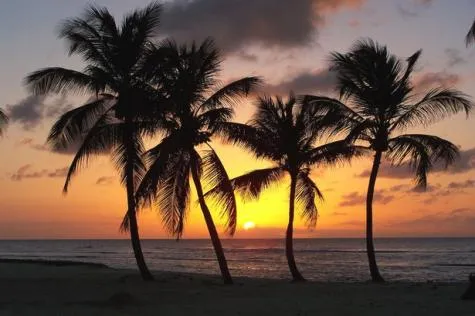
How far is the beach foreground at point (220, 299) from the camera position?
1378 cm

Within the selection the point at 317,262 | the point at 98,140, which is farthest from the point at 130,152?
the point at 317,262

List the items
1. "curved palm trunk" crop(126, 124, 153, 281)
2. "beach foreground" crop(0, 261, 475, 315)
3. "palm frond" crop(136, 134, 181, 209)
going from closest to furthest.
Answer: "beach foreground" crop(0, 261, 475, 315), "palm frond" crop(136, 134, 181, 209), "curved palm trunk" crop(126, 124, 153, 281)

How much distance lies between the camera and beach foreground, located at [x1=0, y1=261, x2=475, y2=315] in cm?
1378

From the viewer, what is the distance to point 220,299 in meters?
16.5

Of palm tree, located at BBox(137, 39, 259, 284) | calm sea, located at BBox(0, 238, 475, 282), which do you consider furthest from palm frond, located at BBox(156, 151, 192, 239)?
calm sea, located at BBox(0, 238, 475, 282)

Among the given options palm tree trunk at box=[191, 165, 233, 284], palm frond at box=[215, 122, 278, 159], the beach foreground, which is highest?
palm frond at box=[215, 122, 278, 159]

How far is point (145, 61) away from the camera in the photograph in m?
21.2

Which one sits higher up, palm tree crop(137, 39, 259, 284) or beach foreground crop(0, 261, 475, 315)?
palm tree crop(137, 39, 259, 284)

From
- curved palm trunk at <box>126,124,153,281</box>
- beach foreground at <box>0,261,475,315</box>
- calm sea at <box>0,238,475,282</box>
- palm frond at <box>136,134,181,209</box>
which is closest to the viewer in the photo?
beach foreground at <box>0,261,475,315</box>

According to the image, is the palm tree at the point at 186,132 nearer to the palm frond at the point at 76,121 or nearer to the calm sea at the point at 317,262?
the palm frond at the point at 76,121

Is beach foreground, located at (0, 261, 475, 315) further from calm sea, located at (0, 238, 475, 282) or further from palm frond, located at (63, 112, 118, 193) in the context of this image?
calm sea, located at (0, 238, 475, 282)

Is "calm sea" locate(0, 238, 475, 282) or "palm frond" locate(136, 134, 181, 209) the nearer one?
"palm frond" locate(136, 134, 181, 209)

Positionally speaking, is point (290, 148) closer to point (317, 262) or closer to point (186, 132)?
point (186, 132)

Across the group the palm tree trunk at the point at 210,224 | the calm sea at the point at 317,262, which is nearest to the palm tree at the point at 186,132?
the palm tree trunk at the point at 210,224
